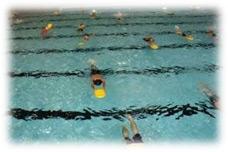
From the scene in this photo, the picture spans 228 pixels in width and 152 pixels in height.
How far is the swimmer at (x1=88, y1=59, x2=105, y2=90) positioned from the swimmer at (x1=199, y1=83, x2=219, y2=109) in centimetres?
95

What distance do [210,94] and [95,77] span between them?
1156 mm

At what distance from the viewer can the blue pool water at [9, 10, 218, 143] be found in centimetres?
285

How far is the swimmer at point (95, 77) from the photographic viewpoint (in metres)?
3.65

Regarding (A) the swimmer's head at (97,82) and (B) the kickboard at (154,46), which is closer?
(A) the swimmer's head at (97,82)

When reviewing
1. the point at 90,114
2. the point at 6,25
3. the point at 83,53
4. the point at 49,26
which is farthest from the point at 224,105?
the point at 6,25

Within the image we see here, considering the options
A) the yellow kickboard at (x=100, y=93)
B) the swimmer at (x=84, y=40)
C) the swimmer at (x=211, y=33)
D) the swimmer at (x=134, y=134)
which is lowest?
the swimmer at (x=134, y=134)

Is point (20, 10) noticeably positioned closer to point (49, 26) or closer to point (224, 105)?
point (49, 26)

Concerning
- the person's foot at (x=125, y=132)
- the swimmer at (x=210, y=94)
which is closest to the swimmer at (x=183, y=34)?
the swimmer at (x=210, y=94)

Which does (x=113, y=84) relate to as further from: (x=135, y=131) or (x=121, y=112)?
(x=135, y=131)

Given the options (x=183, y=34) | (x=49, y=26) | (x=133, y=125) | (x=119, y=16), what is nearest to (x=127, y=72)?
(x=133, y=125)

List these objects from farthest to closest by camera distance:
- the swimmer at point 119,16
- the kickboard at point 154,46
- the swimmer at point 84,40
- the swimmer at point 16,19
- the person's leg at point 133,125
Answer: the swimmer at point 16,19
the swimmer at point 119,16
the swimmer at point 84,40
the kickboard at point 154,46
the person's leg at point 133,125

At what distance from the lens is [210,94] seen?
341 cm

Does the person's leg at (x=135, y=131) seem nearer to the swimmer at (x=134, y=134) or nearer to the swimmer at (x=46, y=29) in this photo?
the swimmer at (x=134, y=134)

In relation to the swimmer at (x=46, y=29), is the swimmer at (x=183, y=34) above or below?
below
